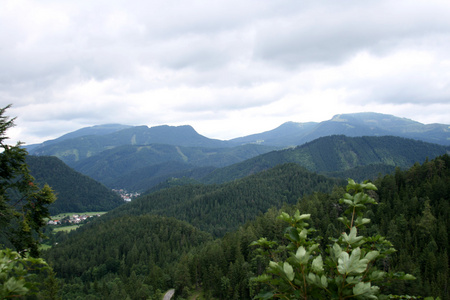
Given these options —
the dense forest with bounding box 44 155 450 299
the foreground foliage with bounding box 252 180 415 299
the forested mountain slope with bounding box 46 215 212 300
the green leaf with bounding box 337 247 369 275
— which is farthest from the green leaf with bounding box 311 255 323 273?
the forested mountain slope with bounding box 46 215 212 300

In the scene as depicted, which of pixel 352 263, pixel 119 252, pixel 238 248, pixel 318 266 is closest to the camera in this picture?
pixel 352 263

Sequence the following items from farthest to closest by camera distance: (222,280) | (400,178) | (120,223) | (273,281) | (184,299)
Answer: (120,223) < (400,178) < (184,299) < (222,280) < (273,281)

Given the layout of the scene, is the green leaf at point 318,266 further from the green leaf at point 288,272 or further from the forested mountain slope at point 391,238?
the forested mountain slope at point 391,238

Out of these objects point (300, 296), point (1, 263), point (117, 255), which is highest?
point (1, 263)

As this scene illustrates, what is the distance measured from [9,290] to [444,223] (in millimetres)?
97432

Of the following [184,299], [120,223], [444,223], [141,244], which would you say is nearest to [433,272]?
[444,223]

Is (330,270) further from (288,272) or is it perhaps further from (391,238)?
(391,238)

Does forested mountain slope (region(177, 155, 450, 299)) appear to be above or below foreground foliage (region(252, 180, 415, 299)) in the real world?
below

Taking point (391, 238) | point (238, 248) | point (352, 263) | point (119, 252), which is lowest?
point (119, 252)

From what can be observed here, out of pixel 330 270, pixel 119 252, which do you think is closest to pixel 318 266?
pixel 330 270

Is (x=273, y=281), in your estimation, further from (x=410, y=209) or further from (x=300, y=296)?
(x=410, y=209)

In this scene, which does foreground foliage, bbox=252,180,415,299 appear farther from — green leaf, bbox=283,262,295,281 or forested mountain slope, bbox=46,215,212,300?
forested mountain slope, bbox=46,215,212,300

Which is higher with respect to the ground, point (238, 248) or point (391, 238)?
point (391, 238)

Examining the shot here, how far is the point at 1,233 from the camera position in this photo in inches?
591
